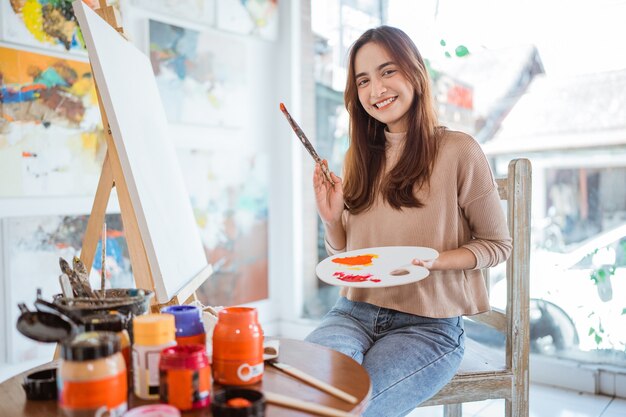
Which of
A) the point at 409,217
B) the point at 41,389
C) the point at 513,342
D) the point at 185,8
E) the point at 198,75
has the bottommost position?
the point at 513,342

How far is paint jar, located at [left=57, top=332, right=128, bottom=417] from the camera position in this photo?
27.7 inches

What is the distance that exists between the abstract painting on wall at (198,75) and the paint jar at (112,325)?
192 centimetres

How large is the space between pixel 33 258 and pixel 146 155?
1.02m

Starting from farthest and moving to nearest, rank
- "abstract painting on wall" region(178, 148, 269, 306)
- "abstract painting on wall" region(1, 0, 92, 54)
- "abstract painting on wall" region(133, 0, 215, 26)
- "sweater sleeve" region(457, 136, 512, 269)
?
"abstract painting on wall" region(178, 148, 269, 306)
"abstract painting on wall" region(133, 0, 215, 26)
"abstract painting on wall" region(1, 0, 92, 54)
"sweater sleeve" region(457, 136, 512, 269)

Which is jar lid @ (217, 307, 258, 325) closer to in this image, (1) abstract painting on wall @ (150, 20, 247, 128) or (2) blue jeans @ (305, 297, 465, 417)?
(2) blue jeans @ (305, 297, 465, 417)

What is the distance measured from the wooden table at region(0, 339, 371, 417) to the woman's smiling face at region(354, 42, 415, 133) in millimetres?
717

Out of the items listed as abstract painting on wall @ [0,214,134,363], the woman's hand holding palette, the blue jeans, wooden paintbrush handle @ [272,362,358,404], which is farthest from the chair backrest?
abstract painting on wall @ [0,214,134,363]

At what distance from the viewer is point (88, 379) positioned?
2.31 ft

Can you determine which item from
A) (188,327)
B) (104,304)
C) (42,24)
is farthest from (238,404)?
(42,24)

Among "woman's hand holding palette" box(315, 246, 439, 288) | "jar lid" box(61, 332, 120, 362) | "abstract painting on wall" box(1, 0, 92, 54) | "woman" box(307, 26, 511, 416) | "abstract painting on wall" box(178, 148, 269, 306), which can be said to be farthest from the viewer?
"abstract painting on wall" box(178, 148, 269, 306)

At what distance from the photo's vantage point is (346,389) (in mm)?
893

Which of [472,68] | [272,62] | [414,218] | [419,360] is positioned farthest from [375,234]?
[272,62]

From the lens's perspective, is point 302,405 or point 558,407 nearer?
point 302,405

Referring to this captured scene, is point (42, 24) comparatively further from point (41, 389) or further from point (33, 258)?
point (41, 389)
